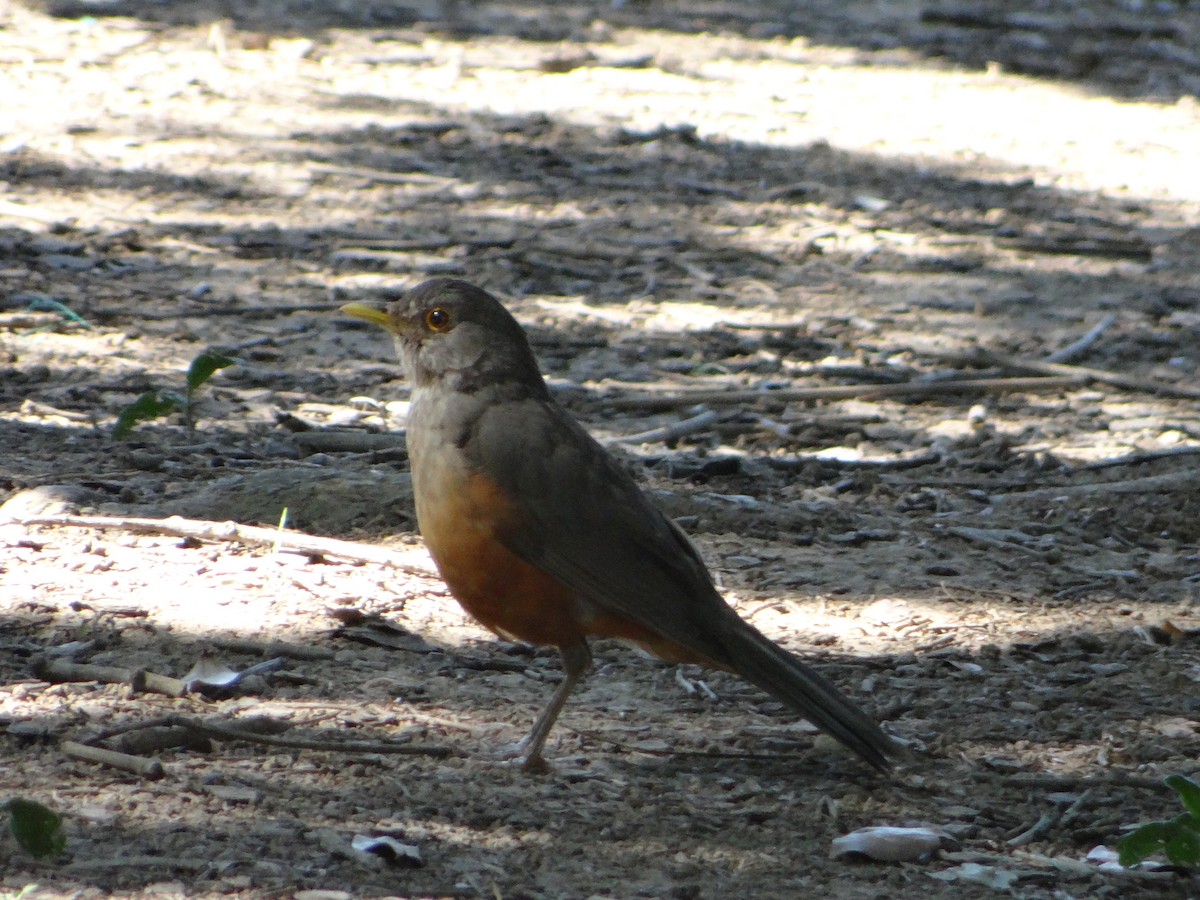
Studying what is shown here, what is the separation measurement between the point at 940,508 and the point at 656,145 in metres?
6.61

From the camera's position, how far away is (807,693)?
4.27 meters

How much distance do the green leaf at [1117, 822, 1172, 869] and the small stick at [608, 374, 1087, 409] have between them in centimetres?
402

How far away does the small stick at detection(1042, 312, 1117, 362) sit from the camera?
8.52 meters

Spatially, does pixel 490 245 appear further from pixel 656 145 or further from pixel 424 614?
pixel 424 614

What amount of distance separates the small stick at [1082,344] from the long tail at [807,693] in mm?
4612

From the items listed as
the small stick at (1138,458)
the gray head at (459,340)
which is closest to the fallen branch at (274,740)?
the gray head at (459,340)

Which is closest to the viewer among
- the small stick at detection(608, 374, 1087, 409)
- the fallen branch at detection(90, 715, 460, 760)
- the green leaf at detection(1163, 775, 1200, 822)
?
the green leaf at detection(1163, 775, 1200, 822)

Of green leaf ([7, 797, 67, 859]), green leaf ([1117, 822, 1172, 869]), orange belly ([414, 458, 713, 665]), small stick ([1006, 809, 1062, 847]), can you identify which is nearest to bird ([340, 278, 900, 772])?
orange belly ([414, 458, 713, 665])

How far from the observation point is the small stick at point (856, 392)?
7488mm

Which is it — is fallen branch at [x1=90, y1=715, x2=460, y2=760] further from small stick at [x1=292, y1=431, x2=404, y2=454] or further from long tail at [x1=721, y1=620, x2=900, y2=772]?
small stick at [x1=292, y1=431, x2=404, y2=454]

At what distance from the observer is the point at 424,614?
5277mm

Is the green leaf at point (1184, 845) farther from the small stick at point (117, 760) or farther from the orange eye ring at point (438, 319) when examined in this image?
the orange eye ring at point (438, 319)

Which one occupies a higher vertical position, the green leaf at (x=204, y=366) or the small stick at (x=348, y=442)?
the green leaf at (x=204, y=366)

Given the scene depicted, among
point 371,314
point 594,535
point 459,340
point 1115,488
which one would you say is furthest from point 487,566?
point 1115,488
